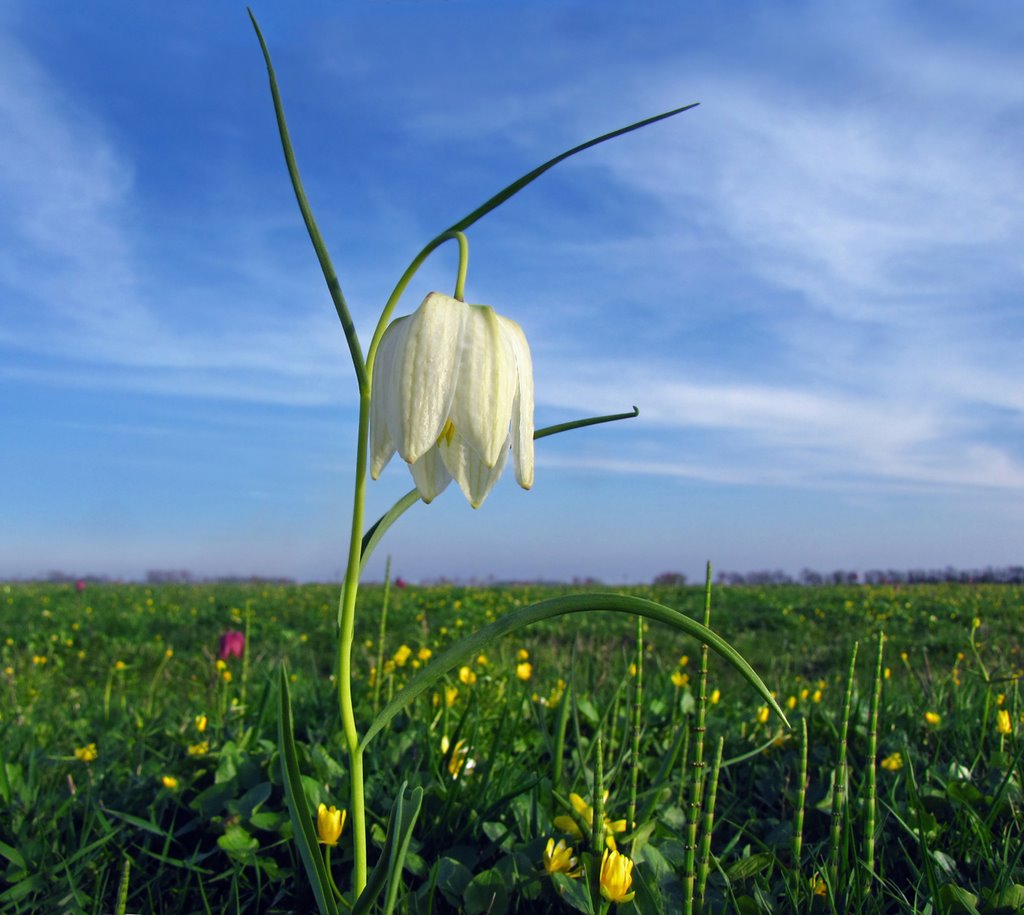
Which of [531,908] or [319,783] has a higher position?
[319,783]

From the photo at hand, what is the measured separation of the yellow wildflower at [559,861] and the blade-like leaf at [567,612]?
25.3 inches

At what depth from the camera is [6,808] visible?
7.42 feet

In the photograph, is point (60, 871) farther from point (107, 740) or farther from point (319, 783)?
point (107, 740)

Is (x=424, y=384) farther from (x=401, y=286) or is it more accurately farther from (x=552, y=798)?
(x=552, y=798)

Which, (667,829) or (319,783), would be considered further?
(319,783)

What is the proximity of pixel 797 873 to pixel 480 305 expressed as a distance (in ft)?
3.92

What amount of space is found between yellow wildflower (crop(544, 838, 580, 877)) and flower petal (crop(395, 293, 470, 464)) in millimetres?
892

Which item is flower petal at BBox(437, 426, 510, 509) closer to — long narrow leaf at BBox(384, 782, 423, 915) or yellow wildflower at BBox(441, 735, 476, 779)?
long narrow leaf at BBox(384, 782, 423, 915)

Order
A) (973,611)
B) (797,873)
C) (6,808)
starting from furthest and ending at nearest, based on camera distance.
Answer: (973,611) < (6,808) < (797,873)

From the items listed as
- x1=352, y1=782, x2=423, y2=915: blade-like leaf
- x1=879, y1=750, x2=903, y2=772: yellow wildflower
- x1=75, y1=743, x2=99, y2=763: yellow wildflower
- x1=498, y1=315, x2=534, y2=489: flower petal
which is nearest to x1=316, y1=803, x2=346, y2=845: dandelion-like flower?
x1=352, y1=782, x2=423, y2=915: blade-like leaf

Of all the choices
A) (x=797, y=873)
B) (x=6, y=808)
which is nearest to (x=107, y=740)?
(x=6, y=808)

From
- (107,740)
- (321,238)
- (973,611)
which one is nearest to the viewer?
(321,238)

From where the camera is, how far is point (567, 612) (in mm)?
1177

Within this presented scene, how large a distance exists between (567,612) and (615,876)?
0.61 m
